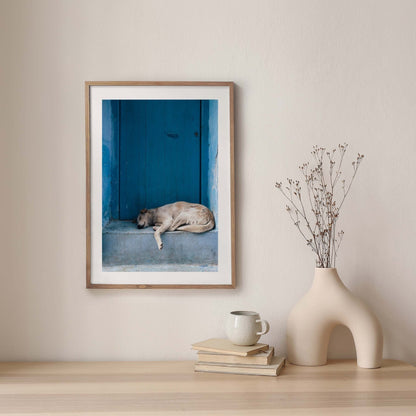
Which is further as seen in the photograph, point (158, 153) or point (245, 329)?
point (158, 153)

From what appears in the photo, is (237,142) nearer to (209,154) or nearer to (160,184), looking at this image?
(209,154)

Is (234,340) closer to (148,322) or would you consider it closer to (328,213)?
(148,322)

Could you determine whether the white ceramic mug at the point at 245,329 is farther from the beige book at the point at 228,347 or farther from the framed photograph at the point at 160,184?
the framed photograph at the point at 160,184

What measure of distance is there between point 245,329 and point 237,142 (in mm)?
573

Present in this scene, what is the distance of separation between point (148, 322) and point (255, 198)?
0.51 m

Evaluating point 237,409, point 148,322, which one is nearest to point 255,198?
point 148,322

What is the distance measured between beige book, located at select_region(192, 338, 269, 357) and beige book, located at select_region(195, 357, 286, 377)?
37 millimetres

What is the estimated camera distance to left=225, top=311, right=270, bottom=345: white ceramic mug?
138 centimetres

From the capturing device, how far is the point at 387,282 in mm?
1544

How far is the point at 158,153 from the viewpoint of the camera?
5.07 ft

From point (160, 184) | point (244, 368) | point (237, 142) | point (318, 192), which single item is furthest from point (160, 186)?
point (244, 368)

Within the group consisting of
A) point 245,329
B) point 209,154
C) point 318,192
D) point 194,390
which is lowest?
point 194,390

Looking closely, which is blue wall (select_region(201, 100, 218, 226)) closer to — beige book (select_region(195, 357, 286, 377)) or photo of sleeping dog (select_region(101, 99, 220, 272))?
photo of sleeping dog (select_region(101, 99, 220, 272))

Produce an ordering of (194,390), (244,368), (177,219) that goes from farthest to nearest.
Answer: (177,219) → (244,368) → (194,390)
